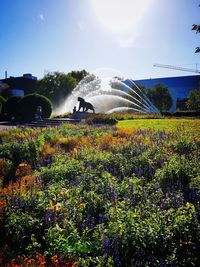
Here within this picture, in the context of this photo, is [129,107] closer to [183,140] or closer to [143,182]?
[183,140]

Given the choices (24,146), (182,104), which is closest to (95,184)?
(24,146)

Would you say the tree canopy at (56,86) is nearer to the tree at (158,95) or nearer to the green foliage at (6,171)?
the tree at (158,95)

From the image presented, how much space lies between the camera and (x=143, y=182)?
604 centimetres

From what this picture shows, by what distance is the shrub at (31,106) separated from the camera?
30.5 m

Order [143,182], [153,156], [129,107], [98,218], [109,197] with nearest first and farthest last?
[98,218] < [109,197] < [143,182] < [153,156] < [129,107]

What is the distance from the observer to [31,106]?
3048 cm

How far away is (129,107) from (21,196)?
34.9 m

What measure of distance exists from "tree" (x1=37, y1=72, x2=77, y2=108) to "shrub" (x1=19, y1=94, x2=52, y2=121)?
25929 mm

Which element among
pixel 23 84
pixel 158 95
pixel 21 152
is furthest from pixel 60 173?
pixel 23 84

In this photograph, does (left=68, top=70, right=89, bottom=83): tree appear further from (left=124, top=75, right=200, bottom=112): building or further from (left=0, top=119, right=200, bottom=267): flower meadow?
(left=0, top=119, right=200, bottom=267): flower meadow

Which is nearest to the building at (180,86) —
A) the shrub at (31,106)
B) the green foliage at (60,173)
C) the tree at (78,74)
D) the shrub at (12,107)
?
the tree at (78,74)

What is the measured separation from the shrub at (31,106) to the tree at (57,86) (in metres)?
25.9

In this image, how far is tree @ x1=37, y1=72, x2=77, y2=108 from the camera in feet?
187

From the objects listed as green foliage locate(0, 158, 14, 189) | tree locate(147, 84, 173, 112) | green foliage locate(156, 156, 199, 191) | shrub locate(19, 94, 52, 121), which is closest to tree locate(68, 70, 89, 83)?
→ tree locate(147, 84, 173, 112)
